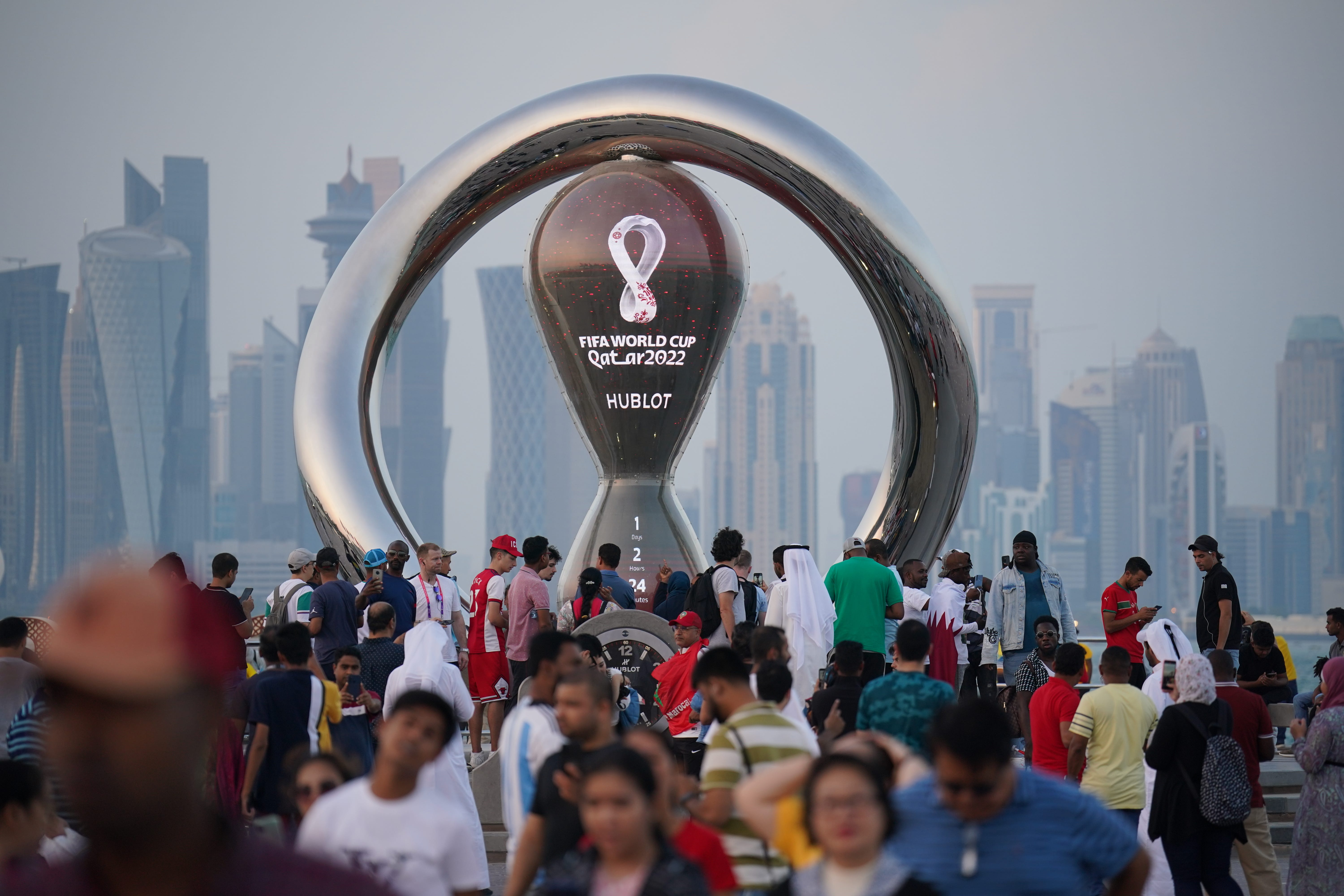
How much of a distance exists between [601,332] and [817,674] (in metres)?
5.75

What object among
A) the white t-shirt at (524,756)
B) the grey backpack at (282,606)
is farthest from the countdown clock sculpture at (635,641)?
the white t-shirt at (524,756)

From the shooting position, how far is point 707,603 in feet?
36.2

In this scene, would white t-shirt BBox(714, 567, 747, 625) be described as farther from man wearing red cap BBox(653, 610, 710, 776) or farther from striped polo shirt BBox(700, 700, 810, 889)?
striped polo shirt BBox(700, 700, 810, 889)

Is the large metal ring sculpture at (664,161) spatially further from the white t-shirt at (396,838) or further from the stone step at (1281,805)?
the white t-shirt at (396,838)

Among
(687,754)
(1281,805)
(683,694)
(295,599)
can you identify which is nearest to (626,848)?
(683,694)

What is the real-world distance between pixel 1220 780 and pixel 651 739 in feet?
11.9

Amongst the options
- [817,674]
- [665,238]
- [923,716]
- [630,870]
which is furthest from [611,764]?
[665,238]

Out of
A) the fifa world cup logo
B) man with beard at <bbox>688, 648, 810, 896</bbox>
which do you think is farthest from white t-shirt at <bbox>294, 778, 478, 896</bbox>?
the fifa world cup logo

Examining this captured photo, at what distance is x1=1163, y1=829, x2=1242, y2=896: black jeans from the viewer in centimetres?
714

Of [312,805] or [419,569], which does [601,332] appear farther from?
[312,805]

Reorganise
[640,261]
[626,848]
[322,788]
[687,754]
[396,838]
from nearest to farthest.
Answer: [626,848] < [396,838] < [322,788] < [687,754] < [640,261]

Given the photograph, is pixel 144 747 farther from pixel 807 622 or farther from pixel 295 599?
pixel 295 599

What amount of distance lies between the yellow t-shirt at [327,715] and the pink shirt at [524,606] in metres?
3.69

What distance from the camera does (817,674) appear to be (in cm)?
1031
